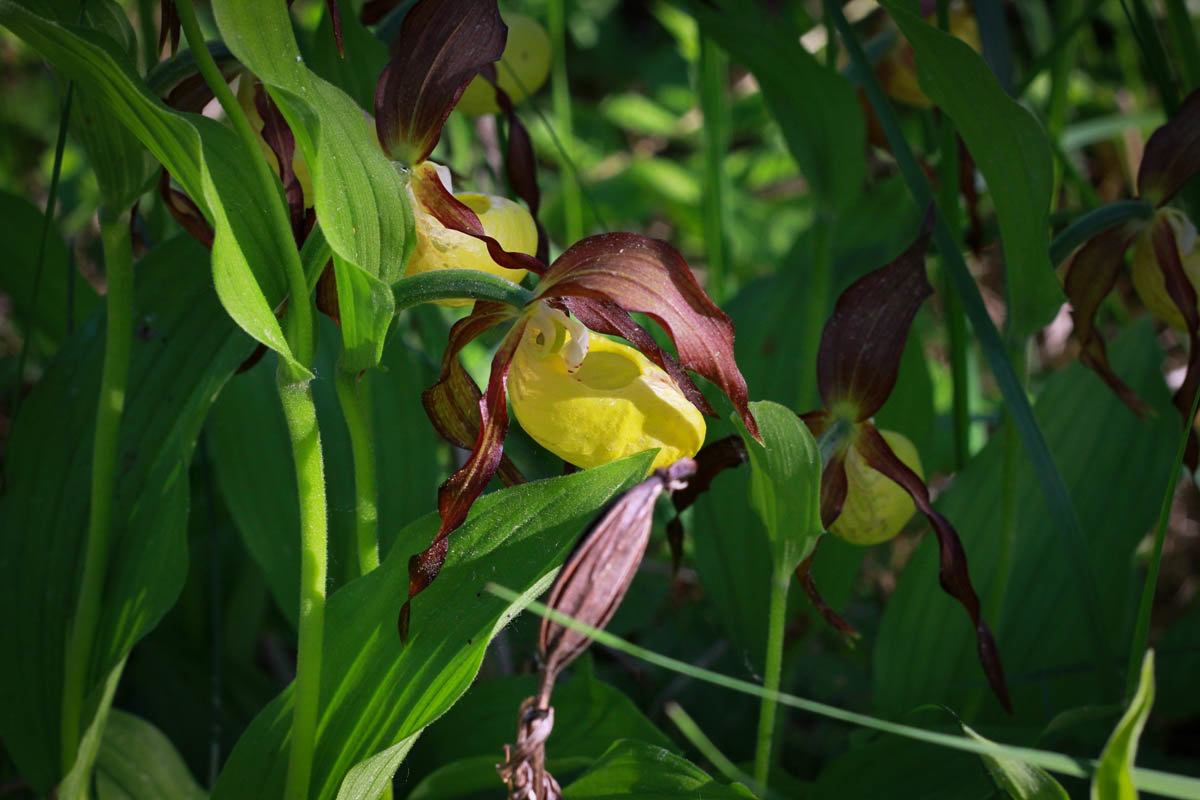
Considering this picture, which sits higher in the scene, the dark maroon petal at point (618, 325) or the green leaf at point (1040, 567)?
the dark maroon petal at point (618, 325)

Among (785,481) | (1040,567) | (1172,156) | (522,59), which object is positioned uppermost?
(522,59)

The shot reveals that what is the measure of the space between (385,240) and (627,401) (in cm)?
22

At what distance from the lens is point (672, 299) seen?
0.66 metres

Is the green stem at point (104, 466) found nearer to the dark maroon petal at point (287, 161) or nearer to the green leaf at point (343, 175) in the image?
the dark maroon petal at point (287, 161)

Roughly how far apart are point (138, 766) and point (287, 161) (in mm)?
680

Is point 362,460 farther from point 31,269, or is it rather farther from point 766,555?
point 31,269

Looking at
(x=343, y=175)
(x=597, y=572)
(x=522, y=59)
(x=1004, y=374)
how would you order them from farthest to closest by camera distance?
(x=522, y=59) → (x=1004, y=374) → (x=343, y=175) → (x=597, y=572)

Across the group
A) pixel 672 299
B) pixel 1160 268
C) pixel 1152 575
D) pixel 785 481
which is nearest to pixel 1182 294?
pixel 1160 268

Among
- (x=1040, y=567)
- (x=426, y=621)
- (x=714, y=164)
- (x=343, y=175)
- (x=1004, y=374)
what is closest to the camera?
(x=343, y=175)

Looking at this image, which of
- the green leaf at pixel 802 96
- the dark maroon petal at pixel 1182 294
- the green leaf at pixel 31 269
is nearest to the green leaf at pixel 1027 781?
the dark maroon petal at pixel 1182 294

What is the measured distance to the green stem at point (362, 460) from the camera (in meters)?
0.73

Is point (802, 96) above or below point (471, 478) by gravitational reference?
above

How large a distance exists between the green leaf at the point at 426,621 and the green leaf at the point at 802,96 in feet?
1.69

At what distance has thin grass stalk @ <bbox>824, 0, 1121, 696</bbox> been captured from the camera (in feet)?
2.82
